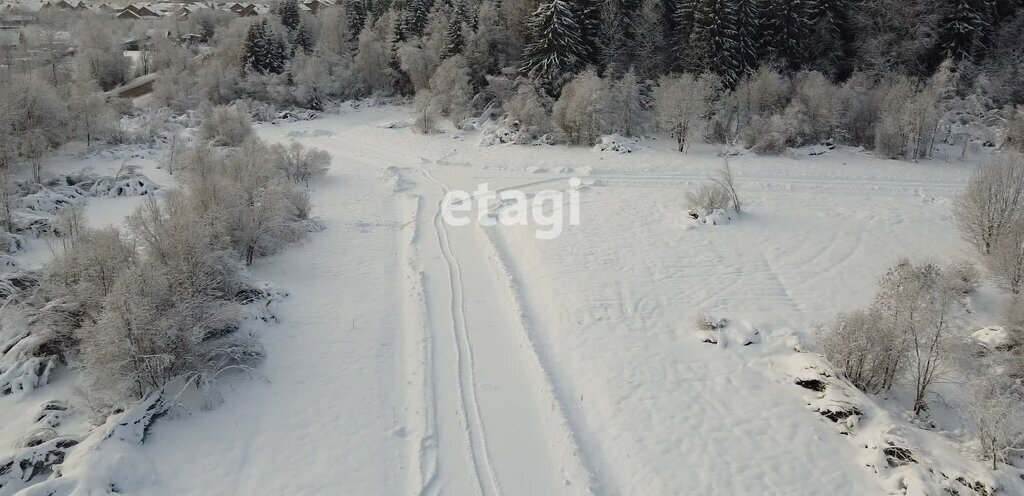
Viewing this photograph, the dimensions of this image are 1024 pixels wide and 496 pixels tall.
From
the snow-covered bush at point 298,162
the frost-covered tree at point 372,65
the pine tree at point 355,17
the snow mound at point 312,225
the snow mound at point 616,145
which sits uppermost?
the pine tree at point 355,17

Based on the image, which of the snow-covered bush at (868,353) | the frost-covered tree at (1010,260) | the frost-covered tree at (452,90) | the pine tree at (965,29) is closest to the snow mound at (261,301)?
the snow-covered bush at (868,353)

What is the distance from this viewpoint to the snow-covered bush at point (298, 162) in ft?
83.8

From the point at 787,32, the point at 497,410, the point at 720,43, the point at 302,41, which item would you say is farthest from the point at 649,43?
the point at 497,410

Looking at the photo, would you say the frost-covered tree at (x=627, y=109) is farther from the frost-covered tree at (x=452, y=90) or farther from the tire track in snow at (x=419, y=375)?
the tire track in snow at (x=419, y=375)

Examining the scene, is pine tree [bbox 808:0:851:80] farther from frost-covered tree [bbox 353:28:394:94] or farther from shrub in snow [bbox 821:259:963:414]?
shrub in snow [bbox 821:259:963:414]

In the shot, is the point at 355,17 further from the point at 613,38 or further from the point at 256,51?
the point at 613,38

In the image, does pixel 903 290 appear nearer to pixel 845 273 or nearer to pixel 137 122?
pixel 845 273

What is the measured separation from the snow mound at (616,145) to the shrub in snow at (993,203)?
52.6 ft

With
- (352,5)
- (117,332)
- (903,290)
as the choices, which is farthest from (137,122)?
(903,290)

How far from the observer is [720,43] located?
34.7 m

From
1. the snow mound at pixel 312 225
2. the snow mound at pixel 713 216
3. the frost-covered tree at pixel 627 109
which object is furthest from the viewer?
the frost-covered tree at pixel 627 109

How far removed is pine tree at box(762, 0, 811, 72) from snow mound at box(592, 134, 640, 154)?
12057 mm

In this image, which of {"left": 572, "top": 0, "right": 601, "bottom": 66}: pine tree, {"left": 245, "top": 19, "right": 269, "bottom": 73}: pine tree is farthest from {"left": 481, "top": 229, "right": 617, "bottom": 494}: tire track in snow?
{"left": 245, "top": 19, "right": 269, "bottom": 73}: pine tree

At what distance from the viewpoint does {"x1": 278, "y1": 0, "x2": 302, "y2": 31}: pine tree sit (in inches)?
2265
